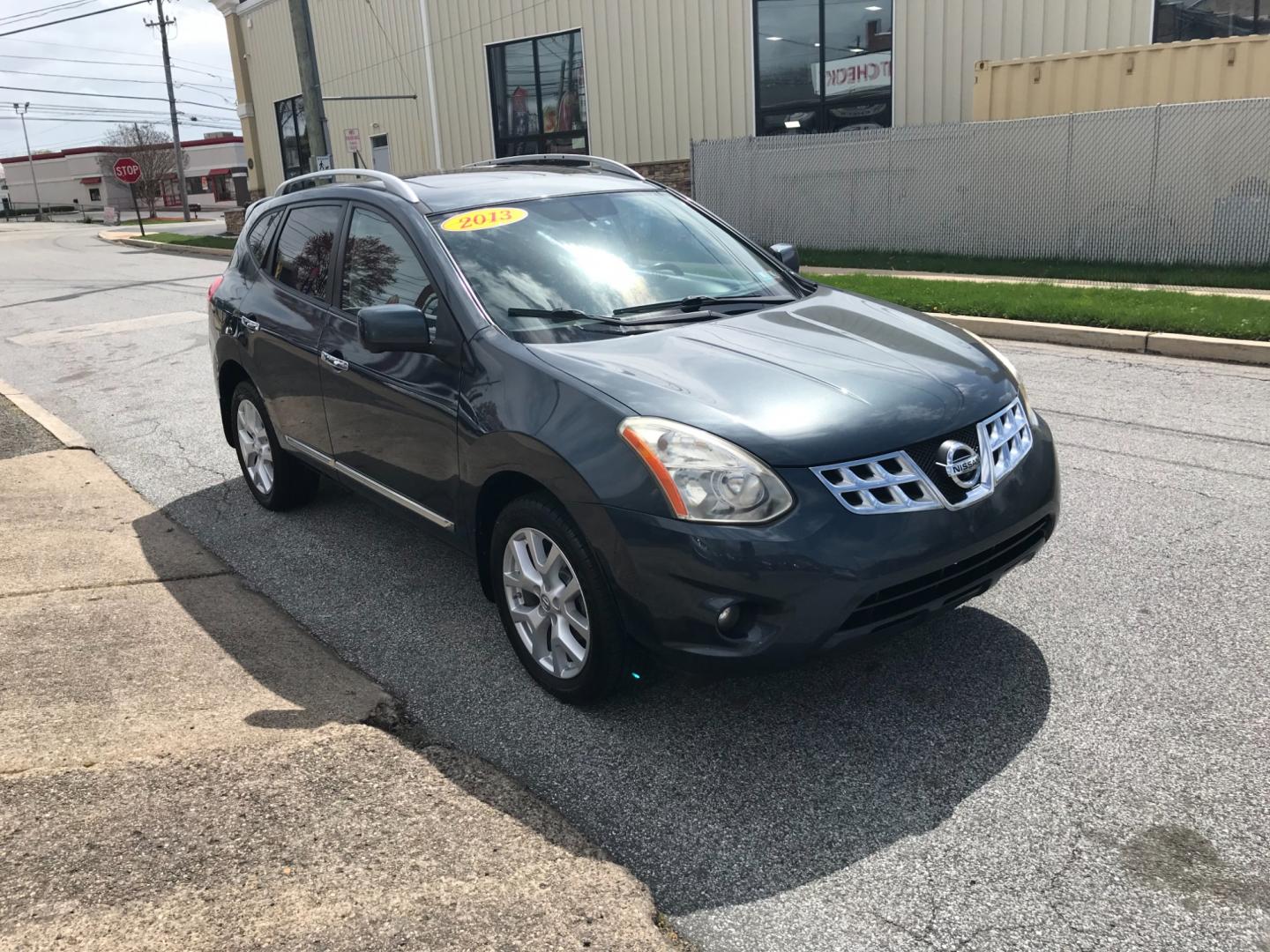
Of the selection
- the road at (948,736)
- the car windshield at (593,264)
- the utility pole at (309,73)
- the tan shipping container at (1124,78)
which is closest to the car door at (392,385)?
the car windshield at (593,264)

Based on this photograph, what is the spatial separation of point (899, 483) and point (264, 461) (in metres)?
3.91

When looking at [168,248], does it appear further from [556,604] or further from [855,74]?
[556,604]

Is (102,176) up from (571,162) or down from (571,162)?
up

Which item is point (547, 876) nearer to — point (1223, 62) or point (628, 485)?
point (628, 485)

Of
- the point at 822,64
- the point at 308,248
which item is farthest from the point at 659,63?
the point at 308,248

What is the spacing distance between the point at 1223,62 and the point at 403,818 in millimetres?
14051

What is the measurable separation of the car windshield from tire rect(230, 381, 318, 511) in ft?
6.47

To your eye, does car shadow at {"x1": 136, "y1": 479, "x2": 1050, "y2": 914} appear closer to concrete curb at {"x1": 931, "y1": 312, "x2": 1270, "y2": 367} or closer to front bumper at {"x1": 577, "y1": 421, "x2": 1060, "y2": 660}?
front bumper at {"x1": 577, "y1": 421, "x2": 1060, "y2": 660}

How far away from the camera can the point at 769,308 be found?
4.23 metres

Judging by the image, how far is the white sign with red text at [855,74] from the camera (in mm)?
17984

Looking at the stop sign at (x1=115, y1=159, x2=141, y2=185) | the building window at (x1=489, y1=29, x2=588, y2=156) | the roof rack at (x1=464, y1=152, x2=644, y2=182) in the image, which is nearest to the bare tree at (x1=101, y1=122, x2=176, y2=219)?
the stop sign at (x1=115, y1=159, x2=141, y2=185)

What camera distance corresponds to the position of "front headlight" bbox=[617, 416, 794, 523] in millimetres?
3037

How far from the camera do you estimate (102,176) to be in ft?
282

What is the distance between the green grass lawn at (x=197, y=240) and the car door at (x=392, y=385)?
81.6 ft
